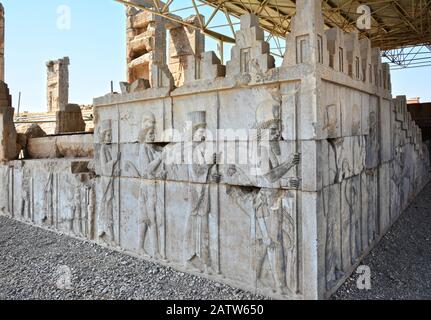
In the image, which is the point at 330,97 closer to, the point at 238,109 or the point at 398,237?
the point at 238,109

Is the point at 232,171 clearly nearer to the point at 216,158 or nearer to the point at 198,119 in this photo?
the point at 216,158

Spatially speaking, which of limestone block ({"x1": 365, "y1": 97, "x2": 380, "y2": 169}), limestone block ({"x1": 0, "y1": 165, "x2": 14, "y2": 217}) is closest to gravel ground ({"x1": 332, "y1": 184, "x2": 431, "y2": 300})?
limestone block ({"x1": 365, "y1": 97, "x2": 380, "y2": 169})

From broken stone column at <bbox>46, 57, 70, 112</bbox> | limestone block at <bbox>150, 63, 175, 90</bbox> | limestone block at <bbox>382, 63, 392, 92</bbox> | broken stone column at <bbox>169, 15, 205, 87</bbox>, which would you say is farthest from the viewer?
broken stone column at <bbox>46, 57, 70, 112</bbox>

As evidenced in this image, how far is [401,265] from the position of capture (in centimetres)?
510

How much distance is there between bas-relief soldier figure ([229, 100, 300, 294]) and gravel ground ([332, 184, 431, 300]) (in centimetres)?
84

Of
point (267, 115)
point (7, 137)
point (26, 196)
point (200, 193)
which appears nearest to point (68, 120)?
point (7, 137)

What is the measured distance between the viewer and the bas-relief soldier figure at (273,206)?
3992 mm

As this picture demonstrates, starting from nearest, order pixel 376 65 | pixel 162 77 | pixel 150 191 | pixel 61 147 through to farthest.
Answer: pixel 162 77 < pixel 150 191 < pixel 376 65 < pixel 61 147

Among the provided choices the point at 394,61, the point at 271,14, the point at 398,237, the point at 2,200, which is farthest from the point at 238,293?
the point at 394,61

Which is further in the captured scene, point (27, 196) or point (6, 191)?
point (6, 191)

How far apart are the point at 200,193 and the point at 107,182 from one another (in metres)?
2.23

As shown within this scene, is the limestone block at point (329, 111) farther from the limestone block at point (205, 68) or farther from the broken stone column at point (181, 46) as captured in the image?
the broken stone column at point (181, 46)

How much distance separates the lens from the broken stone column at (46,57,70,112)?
20.2 meters

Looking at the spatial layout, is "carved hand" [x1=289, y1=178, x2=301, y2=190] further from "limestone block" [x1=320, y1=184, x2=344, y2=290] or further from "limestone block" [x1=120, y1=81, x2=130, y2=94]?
"limestone block" [x1=120, y1=81, x2=130, y2=94]
